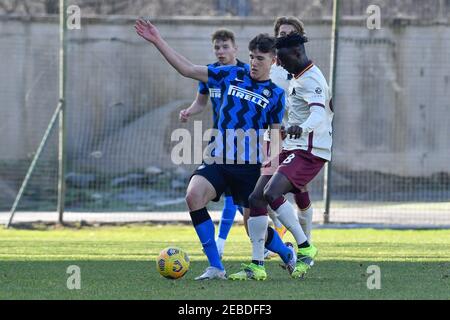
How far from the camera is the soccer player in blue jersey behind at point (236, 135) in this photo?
356 inches

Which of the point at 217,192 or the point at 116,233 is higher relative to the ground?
the point at 217,192

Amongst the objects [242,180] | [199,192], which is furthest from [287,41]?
[199,192]

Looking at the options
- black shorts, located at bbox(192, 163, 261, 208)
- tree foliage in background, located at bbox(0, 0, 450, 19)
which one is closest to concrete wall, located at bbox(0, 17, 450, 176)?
tree foliage in background, located at bbox(0, 0, 450, 19)

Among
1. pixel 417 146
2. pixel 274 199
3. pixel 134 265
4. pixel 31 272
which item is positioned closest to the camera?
pixel 274 199

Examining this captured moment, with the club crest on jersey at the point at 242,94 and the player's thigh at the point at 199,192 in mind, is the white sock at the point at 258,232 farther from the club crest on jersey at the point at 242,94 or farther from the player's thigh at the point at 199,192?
the club crest on jersey at the point at 242,94

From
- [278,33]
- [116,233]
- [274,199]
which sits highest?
[278,33]

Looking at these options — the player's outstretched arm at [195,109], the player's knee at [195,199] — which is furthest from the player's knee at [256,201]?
the player's outstretched arm at [195,109]

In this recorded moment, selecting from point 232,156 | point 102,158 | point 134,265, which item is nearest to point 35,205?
point 102,158

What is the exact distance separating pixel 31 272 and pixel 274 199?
231 cm

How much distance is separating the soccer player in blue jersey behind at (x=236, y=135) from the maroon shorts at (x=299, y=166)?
30 cm

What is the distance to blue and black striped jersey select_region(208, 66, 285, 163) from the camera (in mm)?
9141

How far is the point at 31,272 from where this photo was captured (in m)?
9.45
